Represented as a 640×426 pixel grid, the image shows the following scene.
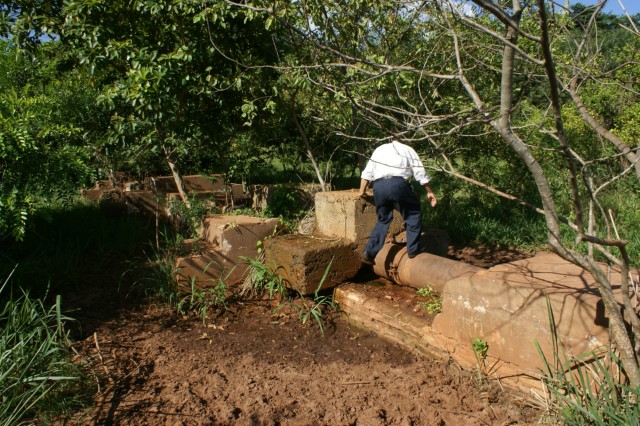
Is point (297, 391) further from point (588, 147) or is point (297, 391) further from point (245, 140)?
point (588, 147)

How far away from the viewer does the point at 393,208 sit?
4.67m

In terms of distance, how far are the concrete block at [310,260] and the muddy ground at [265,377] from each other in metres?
0.32

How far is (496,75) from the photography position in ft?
20.3

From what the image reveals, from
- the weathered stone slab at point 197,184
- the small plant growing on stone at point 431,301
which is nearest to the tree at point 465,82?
the small plant growing on stone at point 431,301

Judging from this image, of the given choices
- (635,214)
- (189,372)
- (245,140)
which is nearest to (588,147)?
(635,214)

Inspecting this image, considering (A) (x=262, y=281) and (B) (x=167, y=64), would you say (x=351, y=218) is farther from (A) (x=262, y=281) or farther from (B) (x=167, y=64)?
(B) (x=167, y=64)

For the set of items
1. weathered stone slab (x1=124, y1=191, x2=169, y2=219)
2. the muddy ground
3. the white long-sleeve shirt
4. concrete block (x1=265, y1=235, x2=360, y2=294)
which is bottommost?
the muddy ground

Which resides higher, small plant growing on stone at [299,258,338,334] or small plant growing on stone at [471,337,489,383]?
small plant growing on stone at [471,337,489,383]

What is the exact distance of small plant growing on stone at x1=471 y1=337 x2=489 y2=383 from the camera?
3168mm

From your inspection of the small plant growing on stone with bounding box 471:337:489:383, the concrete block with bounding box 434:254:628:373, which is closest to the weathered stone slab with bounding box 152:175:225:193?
the concrete block with bounding box 434:254:628:373

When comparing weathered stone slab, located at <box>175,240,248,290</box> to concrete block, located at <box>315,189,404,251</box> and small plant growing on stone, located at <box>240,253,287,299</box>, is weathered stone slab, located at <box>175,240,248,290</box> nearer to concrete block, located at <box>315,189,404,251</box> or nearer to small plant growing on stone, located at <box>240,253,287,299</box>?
small plant growing on stone, located at <box>240,253,287,299</box>

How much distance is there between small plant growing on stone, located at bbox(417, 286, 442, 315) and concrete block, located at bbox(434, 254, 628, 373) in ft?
1.29

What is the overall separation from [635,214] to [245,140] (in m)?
5.18

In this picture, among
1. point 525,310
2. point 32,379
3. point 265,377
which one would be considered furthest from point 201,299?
point 525,310
